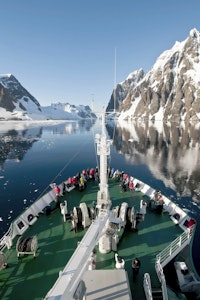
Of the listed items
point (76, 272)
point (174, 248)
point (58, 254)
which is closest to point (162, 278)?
point (174, 248)

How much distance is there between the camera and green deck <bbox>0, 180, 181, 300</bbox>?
12039mm

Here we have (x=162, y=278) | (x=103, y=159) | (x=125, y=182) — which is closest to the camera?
(x=162, y=278)

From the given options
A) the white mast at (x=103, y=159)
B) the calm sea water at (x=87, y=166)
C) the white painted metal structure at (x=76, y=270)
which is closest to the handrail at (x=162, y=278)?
the white painted metal structure at (x=76, y=270)

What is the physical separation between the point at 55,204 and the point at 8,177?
23568 mm

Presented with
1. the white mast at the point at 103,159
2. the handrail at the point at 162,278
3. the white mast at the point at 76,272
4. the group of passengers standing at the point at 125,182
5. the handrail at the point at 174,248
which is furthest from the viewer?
the group of passengers standing at the point at 125,182

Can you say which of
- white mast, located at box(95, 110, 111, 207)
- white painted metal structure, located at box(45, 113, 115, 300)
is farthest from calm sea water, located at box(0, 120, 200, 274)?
white painted metal structure, located at box(45, 113, 115, 300)

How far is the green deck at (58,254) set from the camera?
39.5 ft

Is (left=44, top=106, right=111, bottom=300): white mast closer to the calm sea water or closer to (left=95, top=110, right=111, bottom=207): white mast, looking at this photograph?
(left=95, top=110, right=111, bottom=207): white mast

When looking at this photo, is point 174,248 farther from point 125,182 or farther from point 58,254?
point 125,182

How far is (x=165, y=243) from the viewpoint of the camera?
15938 mm

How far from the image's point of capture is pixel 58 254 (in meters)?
14.6

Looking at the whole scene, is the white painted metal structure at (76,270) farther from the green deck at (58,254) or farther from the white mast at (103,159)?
the white mast at (103,159)

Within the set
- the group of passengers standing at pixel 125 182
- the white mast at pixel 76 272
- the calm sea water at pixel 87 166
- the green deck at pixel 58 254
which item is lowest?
the calm sea water at pixel 87 166

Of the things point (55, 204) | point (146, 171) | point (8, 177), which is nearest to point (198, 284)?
point (55, 204)
